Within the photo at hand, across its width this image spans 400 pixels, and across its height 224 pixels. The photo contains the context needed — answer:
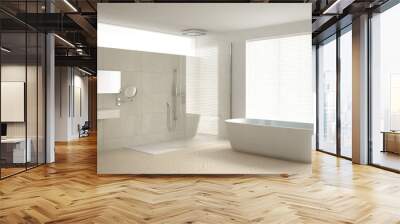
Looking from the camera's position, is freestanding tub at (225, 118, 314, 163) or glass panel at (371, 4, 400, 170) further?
glass panel at (371, 4, 400, 170)

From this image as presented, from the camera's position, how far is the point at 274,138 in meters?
5.02

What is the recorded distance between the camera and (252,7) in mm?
4938

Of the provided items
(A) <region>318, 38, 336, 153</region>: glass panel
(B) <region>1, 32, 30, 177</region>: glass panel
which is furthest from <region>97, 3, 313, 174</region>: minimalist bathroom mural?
(A) <region>318, 38, 336, 153</region>: glass panel

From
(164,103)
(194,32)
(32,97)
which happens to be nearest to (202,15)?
(194,32)

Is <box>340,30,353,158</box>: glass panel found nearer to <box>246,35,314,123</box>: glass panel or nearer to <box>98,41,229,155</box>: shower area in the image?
<box>246,35,314,123</box>: glass panel

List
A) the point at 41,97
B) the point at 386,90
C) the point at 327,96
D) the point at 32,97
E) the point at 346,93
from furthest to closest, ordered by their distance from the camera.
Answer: the point at 327,96 → the point at 346,93 → the point at 41,97 → the point at 32,97 → the point at 386,90

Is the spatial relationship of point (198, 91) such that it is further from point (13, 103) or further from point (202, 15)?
point (13, 103)

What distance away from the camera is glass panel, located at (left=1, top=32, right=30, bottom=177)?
16.3 feet

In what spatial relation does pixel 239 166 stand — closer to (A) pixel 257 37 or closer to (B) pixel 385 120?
(A) pixel 257 37

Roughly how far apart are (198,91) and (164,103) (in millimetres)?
537

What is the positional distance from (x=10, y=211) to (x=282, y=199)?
9.31 feet

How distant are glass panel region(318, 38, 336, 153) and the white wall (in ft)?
12.7

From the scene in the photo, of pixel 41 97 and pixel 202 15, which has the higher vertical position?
pixel 202 15

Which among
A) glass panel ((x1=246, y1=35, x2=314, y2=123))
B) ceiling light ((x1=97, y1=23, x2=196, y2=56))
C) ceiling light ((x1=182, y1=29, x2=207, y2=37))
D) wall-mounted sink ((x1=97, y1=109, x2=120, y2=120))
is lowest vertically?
wall-mounted sink ((x1=97, y1=109, x2=120, y2=120))
